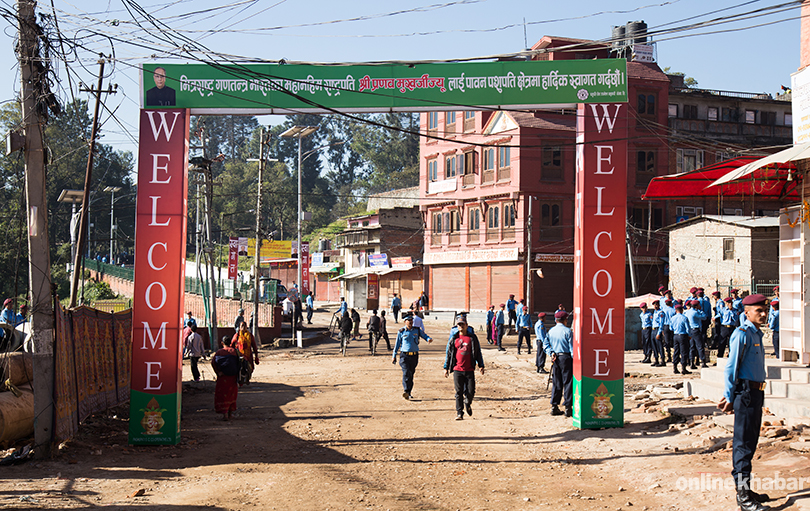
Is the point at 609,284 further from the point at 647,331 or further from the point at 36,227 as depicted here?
the point at 647,331

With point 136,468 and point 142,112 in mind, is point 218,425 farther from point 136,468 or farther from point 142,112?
point 142,112

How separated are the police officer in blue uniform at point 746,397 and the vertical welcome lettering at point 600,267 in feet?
13.6

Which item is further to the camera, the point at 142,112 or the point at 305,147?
the point at 305,147

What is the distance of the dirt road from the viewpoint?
725 centimetres

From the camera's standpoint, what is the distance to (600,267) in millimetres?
10891

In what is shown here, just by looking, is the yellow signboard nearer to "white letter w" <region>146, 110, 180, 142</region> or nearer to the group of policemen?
the group of policemen

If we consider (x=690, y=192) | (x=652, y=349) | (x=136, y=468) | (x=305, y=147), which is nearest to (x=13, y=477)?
(x=136, y=468)

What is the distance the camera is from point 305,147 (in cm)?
9538

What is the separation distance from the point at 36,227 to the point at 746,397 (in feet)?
29.4

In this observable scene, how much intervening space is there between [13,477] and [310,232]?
74669 millimetres

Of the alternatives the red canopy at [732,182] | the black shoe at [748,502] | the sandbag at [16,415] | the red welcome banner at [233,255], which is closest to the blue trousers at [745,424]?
the black shoe at [748,502]

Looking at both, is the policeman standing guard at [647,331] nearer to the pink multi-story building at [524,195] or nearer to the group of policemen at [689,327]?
the group of policemen at [689,327]

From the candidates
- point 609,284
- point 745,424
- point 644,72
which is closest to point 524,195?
point 644,72

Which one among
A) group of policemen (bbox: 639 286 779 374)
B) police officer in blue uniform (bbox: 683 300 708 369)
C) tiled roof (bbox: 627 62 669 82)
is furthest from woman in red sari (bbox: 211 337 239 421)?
tiled roof (bbox: 627 62 669 82)
